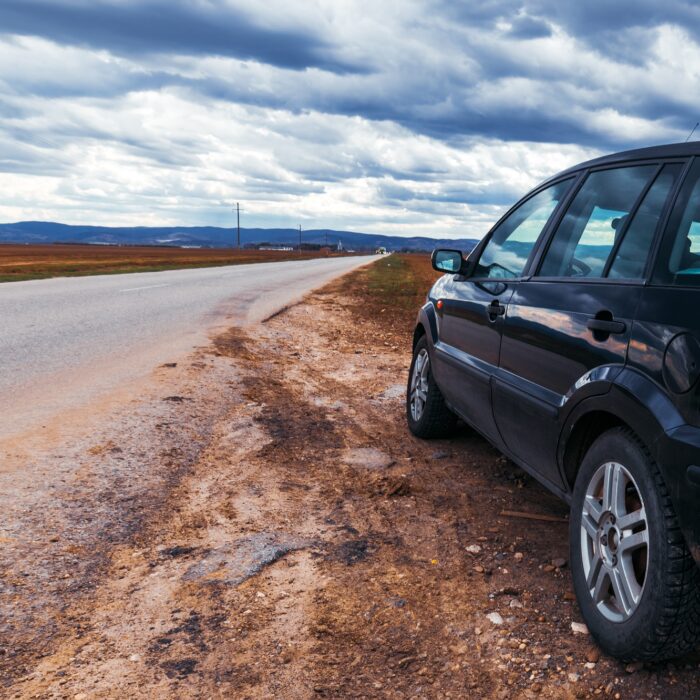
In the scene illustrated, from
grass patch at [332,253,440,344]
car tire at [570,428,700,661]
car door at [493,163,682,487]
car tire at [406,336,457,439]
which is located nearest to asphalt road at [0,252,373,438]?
grass patch at [332,253,440,344]

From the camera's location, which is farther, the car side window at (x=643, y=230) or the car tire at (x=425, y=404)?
the car tire at (x=425, y=404)

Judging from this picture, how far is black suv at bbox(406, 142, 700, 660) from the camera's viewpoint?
7.37 feet

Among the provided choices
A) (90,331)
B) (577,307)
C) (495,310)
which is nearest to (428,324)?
(495,310)

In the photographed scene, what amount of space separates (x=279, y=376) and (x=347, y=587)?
4.68 metres

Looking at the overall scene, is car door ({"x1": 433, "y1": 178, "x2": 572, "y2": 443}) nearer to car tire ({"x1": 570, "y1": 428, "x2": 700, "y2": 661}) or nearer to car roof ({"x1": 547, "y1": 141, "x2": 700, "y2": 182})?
car roof ({"x1": 547, "y1": 141, "x2": 700, "y2": 182})

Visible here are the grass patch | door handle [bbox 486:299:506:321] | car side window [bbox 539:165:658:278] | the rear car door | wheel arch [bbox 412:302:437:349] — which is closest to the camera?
the rear car door

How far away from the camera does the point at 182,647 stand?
258cm

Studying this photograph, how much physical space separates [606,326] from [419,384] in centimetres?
300

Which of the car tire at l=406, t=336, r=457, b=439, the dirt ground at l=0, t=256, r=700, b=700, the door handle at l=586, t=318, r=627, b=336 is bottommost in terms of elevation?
the dirt ground at l=0, t=256, r=700, b=700

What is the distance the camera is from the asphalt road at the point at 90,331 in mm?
6297

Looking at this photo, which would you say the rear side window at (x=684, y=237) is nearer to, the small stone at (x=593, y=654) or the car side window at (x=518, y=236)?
the car side window at (x=518, y=236)

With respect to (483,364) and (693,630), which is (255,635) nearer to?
(693,630)

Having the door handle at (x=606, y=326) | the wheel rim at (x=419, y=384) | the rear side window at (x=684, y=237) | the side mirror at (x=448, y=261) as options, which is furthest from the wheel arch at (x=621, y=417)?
the wheel rim at (x=419, y=384)

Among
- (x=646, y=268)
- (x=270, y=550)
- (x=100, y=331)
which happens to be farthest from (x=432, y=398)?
(x=100, y=331)
